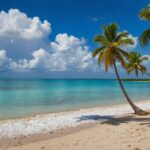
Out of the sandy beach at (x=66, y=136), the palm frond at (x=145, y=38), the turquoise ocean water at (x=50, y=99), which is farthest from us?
the turquoise ocean water at (x=50, y=99)

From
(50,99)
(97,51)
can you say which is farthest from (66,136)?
(50,99)

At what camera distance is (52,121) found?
60.8 feet

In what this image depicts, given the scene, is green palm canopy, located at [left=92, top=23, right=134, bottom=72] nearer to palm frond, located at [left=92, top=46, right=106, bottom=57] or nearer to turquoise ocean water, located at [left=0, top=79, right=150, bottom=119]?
palm frond, located at [left=92, top=46, right=106, bottom=57]

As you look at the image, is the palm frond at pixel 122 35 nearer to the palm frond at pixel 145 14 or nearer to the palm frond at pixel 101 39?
the palm frond at pixel 101 39

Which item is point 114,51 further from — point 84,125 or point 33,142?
point 33,142

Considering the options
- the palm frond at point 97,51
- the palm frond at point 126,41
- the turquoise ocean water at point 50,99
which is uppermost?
the palm frond at point 126,41

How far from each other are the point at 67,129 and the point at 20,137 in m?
3.18

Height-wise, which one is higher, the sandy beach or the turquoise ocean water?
the turquoise ocean water

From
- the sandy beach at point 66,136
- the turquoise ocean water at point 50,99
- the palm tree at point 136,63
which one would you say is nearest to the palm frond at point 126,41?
the sandy beach at point 66,136

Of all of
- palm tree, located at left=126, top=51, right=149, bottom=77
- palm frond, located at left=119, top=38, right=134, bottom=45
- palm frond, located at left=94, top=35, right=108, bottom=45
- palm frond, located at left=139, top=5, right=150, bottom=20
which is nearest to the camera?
palm frond, located at left=139, top=5, right=150, bottom=20

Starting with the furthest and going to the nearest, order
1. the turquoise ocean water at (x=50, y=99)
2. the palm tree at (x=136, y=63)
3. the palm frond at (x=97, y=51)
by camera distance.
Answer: the palm tree at (x=136, y=63), the turquoise ocean water at (x=50, y=99), the palm frond at (x=97, y=51)

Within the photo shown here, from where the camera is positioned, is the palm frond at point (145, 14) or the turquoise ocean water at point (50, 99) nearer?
the palm frond at point (145, 14)

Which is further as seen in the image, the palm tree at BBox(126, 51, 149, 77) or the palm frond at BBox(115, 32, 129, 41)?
the palm tree at BBox(126, 51, 149, 77)

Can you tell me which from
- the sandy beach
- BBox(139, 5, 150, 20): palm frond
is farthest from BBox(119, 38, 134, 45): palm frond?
the sandy beach
